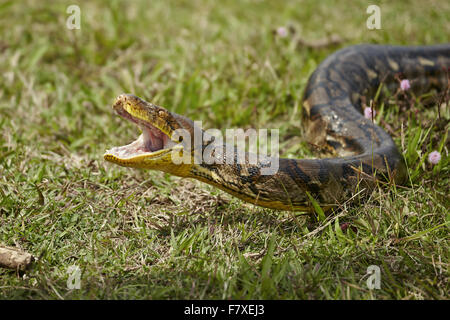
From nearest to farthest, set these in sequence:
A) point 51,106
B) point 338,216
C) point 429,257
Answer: point 429,257 → point 338,216 → point 51,106

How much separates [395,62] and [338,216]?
3.09 m

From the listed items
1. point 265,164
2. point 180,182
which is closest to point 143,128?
point 180,182

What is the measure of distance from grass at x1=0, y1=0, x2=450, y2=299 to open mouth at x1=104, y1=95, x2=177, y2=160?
49cm

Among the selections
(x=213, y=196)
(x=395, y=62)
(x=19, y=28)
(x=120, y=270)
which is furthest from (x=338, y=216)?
(x=19, y=28)

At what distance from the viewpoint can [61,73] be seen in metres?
6.24

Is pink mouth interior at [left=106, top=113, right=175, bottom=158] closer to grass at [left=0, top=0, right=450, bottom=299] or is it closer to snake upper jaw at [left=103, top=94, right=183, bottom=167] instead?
snake upper jaw at [left=103, top=94, right=183, bottom=167]

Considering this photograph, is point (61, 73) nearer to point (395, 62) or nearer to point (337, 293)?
point (395, 62)

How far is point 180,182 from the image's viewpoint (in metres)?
4.37

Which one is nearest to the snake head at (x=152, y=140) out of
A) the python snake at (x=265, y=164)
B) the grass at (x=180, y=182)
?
the python snake at (x=265, y=164)

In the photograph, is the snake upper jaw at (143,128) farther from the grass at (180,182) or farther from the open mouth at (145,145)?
the grass at (180,182)

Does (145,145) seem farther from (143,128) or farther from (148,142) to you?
(143,128)

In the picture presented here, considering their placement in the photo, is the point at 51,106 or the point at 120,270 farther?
the point at 51,106

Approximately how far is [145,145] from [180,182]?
0.66m

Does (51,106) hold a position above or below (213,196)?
above
